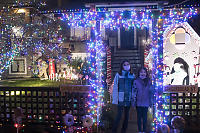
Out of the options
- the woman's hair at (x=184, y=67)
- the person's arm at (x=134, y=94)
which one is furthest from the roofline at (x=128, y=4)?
the woman's hair at (x=184, y=67)

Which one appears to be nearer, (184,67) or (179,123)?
(179,123)

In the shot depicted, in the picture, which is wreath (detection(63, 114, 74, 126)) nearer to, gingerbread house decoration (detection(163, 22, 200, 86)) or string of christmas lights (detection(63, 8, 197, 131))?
string of christmas lights (detection(63, 8, 197, 131))

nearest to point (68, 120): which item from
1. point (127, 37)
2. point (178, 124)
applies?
point (178, 124)

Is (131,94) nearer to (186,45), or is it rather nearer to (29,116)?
(29,116)

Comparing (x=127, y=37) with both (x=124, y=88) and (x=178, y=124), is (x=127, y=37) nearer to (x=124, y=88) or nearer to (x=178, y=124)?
(x=124, y=88)

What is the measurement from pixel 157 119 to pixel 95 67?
269 cm

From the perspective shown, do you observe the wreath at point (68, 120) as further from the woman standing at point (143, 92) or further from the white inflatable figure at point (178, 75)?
the white inflatable figure at point (178, 75)

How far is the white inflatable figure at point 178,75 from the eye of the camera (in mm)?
11336

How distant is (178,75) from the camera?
11.4 m

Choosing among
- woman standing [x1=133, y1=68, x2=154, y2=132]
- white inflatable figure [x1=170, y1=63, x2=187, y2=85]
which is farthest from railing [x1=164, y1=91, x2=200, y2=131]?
white inflatable figure [x1=170, y1=63, x2=187, y2=85]

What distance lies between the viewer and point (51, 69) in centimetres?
1955

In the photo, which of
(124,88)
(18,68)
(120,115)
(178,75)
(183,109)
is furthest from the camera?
(18,68)

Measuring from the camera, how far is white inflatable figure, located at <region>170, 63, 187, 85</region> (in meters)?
11.3

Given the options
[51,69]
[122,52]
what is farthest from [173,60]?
[51,69]
